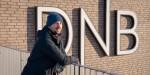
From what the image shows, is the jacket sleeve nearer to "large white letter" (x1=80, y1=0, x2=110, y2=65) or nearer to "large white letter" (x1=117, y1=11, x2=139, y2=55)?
"large white letter" (x1=80, y1=0, x2=110, y2=65)

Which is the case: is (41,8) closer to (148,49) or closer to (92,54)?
(92,54)

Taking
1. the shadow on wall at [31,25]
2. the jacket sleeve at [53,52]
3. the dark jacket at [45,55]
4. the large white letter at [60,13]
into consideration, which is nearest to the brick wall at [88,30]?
the shadow on wall at [31,25]

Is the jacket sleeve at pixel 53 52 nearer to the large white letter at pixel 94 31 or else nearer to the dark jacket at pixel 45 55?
the dark jacket at pixel 45 55

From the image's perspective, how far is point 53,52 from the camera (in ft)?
13.5

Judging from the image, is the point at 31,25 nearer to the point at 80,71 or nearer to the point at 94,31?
the point at 94,31

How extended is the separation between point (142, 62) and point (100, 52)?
1948 millimetres

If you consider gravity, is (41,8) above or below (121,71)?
above

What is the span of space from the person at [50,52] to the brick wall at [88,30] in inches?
140

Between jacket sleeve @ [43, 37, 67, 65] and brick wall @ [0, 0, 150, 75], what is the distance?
3679 millimetres

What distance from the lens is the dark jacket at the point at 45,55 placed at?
4.11 m

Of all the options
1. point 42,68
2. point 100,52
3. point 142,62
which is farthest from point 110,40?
point 42,68

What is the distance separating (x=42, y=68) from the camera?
4.22m

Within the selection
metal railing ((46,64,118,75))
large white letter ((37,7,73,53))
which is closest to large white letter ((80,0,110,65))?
large white letter ((37,7,73,53))

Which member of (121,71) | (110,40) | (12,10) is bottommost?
(121,71)
